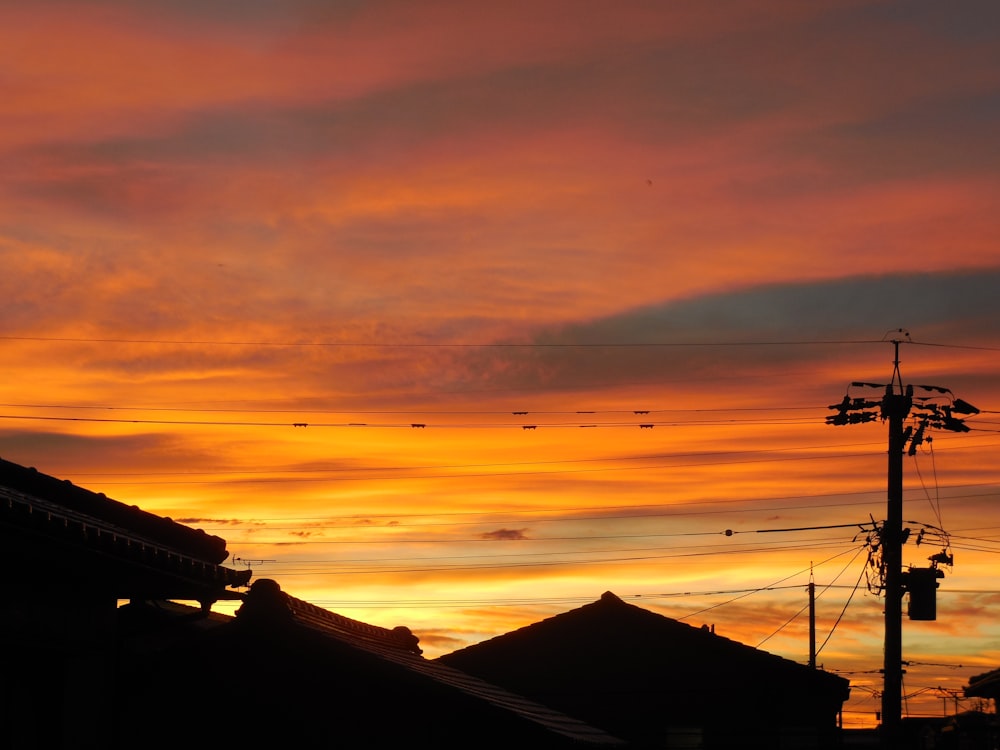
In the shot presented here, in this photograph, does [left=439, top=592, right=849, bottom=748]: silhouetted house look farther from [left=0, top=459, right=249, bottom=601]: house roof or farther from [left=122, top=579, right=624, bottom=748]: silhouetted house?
[left=122, top=579, right=624, bottom=748]: silhouetted house

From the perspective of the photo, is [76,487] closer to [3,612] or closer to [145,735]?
[145,735]

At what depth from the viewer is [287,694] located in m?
12.9

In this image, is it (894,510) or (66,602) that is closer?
(66,602)

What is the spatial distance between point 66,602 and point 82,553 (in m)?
1.44

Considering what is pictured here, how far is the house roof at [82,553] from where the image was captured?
10.0 meters

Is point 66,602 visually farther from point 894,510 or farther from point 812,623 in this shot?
point 812,623

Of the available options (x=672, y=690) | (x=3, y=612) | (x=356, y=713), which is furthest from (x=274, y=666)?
(x=672, y=690)

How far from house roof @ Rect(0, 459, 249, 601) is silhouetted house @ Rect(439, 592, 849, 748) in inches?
883

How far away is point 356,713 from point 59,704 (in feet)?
10.2

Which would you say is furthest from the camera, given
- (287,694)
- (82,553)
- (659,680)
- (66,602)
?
(659,680)

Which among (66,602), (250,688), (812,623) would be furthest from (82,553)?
(812,623)

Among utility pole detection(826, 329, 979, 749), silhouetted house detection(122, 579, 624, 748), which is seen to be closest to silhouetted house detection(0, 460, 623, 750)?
silhouetted house detection(122, 579, 624, 748)

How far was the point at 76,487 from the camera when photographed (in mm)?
17219

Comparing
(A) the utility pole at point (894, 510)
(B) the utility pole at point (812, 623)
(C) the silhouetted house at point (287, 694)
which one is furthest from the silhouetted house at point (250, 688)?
(B) the utility pole at point (812, 623)
